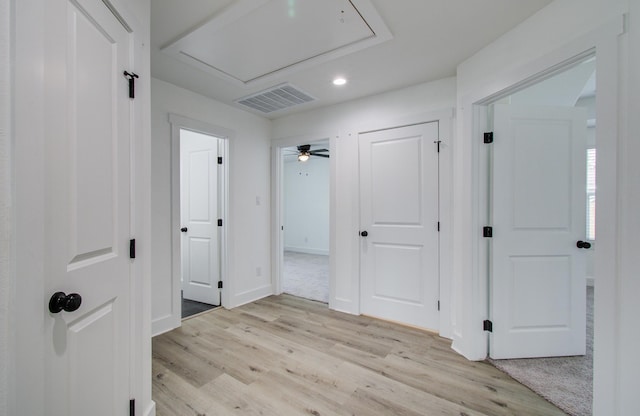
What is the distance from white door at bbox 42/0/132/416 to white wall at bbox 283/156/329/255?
5.79 metres

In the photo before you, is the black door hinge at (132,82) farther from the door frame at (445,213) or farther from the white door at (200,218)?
the door frame at (445,213)

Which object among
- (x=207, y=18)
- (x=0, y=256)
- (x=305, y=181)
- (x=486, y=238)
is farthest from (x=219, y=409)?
(x=305, y=181)

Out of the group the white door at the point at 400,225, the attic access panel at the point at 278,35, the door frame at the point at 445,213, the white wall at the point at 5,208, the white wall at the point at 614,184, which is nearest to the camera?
the white wall at the point at 5,208

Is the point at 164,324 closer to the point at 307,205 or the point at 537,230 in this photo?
the point at 537,230

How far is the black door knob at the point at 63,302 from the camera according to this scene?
0.87 m

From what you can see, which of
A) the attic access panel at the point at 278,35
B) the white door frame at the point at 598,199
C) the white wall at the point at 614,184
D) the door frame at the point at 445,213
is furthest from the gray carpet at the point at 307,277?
the attic access panel at the point at 278,35

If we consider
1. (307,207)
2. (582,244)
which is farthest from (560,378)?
(307,207)

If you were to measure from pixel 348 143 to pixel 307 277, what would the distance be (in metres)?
2.68

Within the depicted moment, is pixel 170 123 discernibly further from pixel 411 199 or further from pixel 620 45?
pixel 620 45

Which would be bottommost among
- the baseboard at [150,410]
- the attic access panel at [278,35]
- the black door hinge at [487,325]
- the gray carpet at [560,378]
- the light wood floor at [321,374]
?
the light wood floor at [321,374]

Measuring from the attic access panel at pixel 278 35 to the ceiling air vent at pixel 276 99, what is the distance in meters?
0.37

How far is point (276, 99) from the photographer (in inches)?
122

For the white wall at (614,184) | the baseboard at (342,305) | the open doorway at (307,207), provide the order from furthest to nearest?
1. the open doorway at (307,207)
2. the baseboard at (342,305)
3. the white wall at (614,184)

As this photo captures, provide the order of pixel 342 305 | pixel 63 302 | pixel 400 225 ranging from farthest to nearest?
pixel 342 305, pixel 400 225, pixel 63 302
